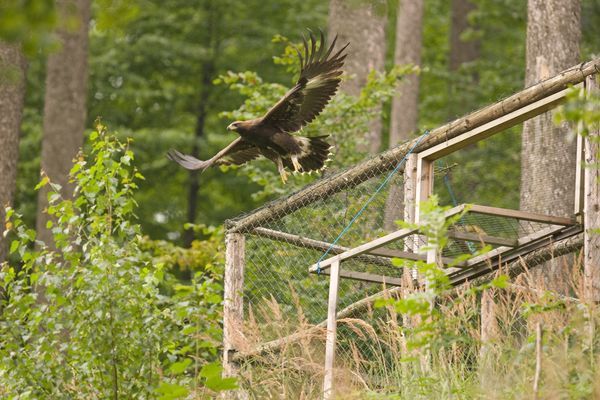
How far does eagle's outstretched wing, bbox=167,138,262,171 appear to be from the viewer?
9.16 m

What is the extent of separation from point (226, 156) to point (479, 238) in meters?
3.84

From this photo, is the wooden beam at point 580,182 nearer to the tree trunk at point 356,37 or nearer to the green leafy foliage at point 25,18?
the green leafy foliage at point 25,18

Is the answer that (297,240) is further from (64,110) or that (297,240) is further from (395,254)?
(64,110)

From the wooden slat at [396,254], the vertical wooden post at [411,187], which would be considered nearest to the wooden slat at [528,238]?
the wooden slat at [396,254]

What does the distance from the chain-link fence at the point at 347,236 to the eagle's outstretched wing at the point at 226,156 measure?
2.55 ft

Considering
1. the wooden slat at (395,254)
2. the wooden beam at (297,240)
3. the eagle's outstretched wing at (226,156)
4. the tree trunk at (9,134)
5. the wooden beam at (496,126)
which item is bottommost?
the wooden slat at (395,254)

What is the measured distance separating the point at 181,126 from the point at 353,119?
858 cm

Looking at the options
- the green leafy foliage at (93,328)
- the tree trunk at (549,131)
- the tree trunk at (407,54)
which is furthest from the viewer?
the tree trunk at (407,54)

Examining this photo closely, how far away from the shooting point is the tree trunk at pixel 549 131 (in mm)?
9531

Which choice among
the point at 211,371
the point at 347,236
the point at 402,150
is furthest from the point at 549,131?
the point at 211,371

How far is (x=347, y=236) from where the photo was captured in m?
9.44

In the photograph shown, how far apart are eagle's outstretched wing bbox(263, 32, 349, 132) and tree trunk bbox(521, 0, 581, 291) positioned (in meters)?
2.19

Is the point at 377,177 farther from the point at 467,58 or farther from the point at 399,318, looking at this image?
the point at 467,58

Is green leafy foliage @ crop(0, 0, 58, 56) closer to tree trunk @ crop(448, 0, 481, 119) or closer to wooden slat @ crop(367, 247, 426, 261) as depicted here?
wooden slat @ crop(367, 247, 426, 261)
